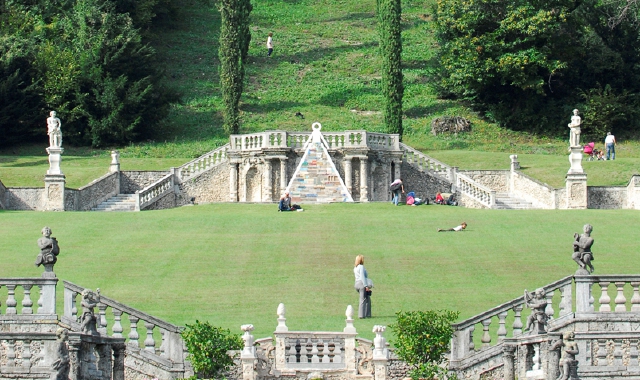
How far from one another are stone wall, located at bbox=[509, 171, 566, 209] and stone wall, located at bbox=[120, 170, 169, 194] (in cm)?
1533

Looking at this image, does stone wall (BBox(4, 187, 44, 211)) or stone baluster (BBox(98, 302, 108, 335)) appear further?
stone wall (BBox(4, 187, 44, 211))

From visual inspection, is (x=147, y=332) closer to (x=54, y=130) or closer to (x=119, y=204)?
(x=54, y=130)

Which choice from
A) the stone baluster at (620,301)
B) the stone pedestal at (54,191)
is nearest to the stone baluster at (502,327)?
the stone baluster at (620,301)

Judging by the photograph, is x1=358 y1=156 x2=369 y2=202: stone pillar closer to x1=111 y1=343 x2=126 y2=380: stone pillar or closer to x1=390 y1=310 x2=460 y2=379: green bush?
x1=390 y1=310 x2=460 y2=379: green bush

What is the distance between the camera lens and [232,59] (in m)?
70.4

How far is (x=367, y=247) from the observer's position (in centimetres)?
3972

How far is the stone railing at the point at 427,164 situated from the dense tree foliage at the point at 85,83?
1537 cm

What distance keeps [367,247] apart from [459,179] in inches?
820

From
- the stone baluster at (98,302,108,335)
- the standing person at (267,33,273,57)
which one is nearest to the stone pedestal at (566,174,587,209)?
the stone baluster at (98,302,108,335)

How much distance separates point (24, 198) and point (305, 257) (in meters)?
19.4

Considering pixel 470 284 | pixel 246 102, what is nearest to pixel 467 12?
pixel 246 102

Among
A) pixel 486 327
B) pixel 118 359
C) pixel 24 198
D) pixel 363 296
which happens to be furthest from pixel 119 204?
pixel 486 327

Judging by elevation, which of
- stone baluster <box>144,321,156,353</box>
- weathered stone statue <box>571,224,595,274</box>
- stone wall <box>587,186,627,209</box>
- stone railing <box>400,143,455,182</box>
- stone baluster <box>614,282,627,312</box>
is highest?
stone railing <box>400,143,455,182</box>

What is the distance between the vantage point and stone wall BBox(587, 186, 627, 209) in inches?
2140
